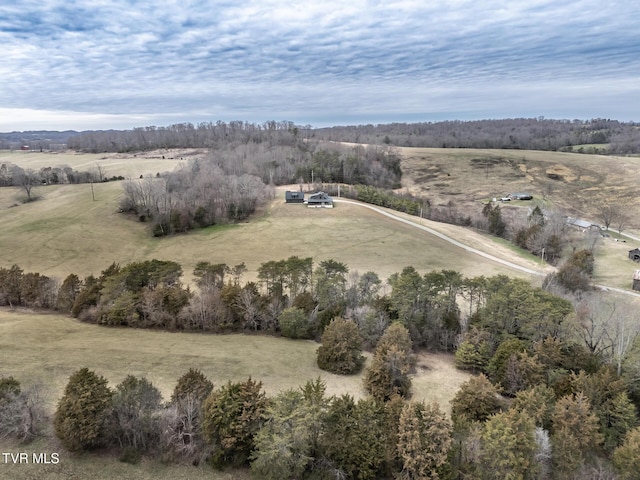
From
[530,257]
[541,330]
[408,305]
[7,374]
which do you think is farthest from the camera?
[530,257]

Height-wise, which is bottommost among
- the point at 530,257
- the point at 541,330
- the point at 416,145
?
the point at 530,257

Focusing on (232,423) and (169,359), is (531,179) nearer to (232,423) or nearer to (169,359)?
(169,359)

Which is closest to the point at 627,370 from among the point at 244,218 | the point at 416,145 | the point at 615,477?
the point at 615,477

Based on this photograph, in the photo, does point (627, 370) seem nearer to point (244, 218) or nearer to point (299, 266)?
point (299, 266)

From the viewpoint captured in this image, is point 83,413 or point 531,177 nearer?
point 83,413

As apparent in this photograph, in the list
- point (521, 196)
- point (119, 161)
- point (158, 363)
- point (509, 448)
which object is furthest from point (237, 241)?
point (119, 161)

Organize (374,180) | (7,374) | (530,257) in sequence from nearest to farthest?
1. (7,374)
2. (530,257)
3. (374,180)
